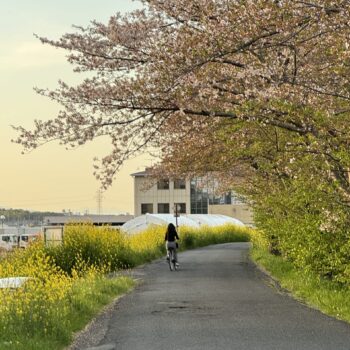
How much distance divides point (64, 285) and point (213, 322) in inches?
156

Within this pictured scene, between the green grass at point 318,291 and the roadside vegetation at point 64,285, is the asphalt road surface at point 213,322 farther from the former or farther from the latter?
the roadside vegetation at point 64,285

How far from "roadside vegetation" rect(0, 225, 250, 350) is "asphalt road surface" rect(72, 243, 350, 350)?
1.56ft

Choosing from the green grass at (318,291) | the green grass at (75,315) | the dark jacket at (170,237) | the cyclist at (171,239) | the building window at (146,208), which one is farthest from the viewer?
the building window at (146,208)

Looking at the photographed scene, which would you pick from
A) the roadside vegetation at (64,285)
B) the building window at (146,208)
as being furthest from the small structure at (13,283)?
the building window at (146,208)

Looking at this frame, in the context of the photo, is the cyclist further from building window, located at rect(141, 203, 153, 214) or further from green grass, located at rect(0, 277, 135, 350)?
building window, located at rect(141, 203, 153, 214)

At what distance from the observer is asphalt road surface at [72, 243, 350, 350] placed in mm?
10117

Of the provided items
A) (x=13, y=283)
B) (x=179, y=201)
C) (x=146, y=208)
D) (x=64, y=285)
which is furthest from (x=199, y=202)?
(x=13, y=283)

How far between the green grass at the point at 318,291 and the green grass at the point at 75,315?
4.62 meters

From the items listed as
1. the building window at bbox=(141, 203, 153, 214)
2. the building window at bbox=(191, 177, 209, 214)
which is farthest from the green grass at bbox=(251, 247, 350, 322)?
the building window at bbox=(191, 177, 209, 214)

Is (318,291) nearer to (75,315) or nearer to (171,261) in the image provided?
(75,315)

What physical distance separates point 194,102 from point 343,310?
200 inches

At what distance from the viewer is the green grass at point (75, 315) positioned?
9.80 meters

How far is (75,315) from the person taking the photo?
42.2ft

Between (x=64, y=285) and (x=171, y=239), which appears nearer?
(x=64, y=285)
